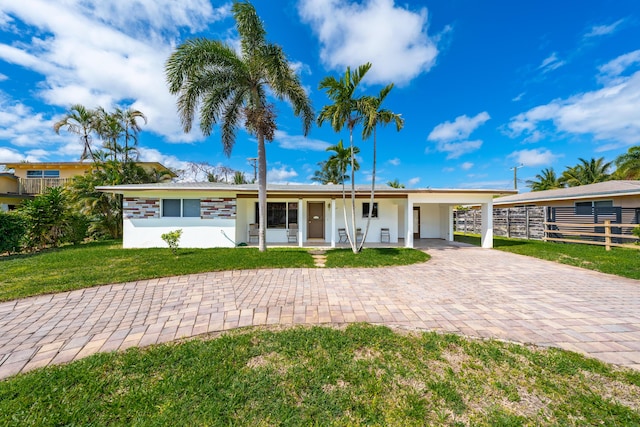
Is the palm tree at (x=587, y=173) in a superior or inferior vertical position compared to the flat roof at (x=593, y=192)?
superior

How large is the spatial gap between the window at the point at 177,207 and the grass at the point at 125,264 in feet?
6.99

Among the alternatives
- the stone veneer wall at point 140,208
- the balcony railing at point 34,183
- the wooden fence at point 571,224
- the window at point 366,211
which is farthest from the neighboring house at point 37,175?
the wooden fence at point 571,224

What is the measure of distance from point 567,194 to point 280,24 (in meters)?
17.3

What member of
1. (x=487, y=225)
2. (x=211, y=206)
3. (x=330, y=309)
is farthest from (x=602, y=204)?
(x=211, y=206)

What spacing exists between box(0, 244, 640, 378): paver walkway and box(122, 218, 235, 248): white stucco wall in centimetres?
468

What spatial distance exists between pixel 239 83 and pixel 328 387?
32.3 feet

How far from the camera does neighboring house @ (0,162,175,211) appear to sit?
18.1 m

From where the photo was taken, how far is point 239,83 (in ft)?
29.3

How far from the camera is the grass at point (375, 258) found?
7473mm

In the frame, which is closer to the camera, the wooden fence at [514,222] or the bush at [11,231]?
the bush at [11,231]

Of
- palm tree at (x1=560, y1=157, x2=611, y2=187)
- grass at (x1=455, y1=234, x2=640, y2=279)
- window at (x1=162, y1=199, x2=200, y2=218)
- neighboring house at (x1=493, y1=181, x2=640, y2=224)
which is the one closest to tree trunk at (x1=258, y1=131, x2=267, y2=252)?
window at (x1=162, y1=199, x2=200, y2=218)

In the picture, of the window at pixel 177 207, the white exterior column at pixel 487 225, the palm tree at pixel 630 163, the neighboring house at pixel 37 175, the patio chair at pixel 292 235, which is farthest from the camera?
the neighboring house at pixel 37 175

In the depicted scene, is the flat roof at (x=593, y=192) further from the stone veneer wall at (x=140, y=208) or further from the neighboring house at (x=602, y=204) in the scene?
the stone veneer wall at (x=140, y=208)

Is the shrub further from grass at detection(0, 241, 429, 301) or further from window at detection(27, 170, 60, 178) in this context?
window at detection(27, 170, 60, 178)
